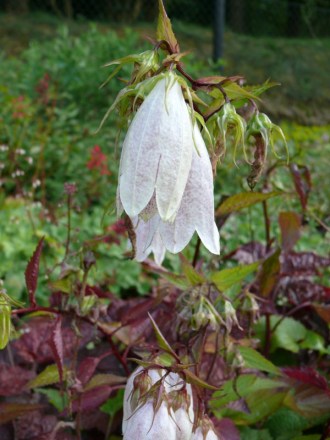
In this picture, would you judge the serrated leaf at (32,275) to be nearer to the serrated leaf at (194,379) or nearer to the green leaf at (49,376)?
the green leaf at (49,376)

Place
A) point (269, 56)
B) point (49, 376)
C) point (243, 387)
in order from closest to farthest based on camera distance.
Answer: point (49, 376)
point (243, 387)
point (269, 56)

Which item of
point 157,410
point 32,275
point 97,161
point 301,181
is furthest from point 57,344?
point 97,161

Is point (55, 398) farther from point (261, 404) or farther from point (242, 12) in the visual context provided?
point (242, 12)

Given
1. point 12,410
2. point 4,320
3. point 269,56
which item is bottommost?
point 12,410

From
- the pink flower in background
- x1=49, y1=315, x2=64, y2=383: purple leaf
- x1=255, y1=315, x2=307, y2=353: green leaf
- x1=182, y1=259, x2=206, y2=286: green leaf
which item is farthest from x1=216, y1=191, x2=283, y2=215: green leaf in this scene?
the pink flower in background

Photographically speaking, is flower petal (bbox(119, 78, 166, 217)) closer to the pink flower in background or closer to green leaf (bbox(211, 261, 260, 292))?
green leaf (bbox(211, 261, 260, 292))

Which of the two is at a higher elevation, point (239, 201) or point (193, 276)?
point (239, 201)

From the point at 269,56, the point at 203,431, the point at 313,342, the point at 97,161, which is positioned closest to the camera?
the point at 203,431

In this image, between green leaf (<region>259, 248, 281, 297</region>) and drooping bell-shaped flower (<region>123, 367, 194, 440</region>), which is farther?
green leaf (<region>259, 248, 281, 297</region>)
